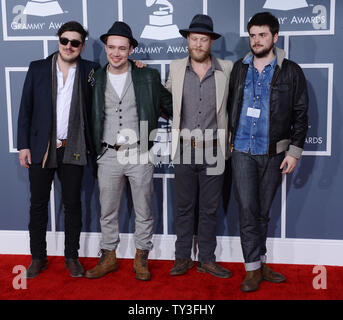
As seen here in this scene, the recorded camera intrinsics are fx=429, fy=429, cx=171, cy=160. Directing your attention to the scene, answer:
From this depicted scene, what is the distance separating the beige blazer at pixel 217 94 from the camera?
128 inches

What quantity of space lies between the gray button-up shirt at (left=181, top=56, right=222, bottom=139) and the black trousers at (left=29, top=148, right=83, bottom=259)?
99cm

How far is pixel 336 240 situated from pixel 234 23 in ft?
6.85

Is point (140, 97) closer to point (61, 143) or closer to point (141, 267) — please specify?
point (61, 143)

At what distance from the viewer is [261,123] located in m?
3.12

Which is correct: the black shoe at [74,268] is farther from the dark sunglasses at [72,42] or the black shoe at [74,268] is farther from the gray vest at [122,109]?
the dark sunglasses at [72,42]

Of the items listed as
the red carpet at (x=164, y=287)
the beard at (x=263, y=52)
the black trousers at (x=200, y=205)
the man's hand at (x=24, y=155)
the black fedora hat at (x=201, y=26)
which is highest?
the black fedora hat at (x=201, y=26)

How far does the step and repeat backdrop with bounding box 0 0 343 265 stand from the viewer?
11.9ft

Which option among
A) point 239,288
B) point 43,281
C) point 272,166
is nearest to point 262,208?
point 272,166

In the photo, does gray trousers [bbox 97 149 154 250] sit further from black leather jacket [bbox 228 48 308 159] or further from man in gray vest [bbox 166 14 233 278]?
black leather jacket [bbox 228 48 308 159]

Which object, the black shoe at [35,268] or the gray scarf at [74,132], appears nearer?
the gray scarf at [74,132]

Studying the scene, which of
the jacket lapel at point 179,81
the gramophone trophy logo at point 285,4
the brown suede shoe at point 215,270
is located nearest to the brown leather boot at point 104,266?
the brown suede shoe at point 215,270

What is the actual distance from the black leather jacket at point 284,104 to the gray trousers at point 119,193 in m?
0.82

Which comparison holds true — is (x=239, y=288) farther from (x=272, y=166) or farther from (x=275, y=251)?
(x=272, y=166)

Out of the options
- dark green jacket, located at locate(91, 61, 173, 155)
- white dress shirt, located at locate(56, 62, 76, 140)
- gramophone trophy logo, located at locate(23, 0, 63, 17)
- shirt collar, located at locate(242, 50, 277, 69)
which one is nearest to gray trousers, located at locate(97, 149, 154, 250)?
dark green jacket, located at locate(91, 61, 173, 155)
